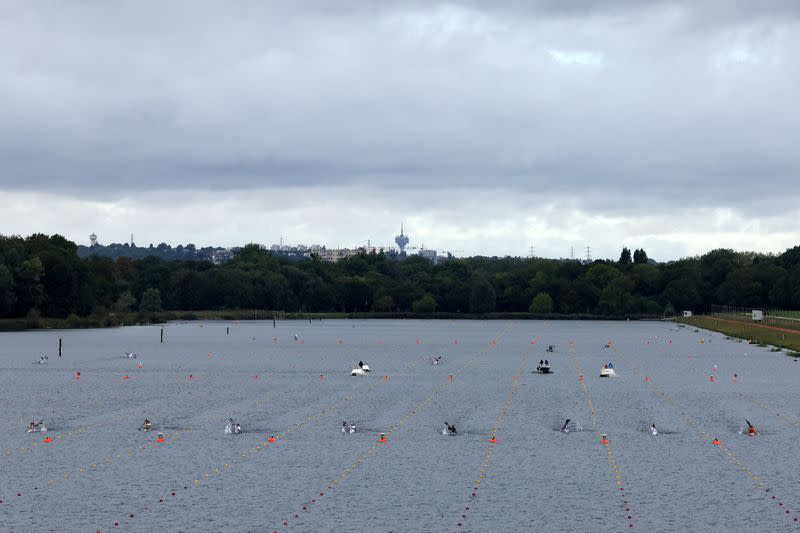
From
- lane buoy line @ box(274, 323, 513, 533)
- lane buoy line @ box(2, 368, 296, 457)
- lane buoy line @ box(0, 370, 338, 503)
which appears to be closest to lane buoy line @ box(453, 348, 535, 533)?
lane buoy line @ box(274, 323, 513, 533)

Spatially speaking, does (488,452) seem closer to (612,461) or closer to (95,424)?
(612,461)

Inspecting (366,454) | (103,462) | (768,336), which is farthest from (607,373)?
(768,336)

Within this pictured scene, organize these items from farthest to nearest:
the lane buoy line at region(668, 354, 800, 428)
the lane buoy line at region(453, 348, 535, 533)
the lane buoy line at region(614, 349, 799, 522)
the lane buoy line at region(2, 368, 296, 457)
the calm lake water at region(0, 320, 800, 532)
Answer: the lane buoy line at region(668, 354, 800, 428), the lane buoy line at region(2, 368, 296, 457), the lane buoy line at region(614, 349, 799, 522), the lane buoy line at region(453, 348, 535, 533), the calm lake water at region(0, 320, 800, 532)

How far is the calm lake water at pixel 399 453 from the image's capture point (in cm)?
3891

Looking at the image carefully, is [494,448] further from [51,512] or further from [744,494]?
[51,512]

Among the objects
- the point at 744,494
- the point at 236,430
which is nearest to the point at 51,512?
the point at 236,430

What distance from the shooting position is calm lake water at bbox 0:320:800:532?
38.9 meters

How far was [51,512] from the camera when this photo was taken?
3903cm

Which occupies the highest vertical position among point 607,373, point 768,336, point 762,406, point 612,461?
point 768,336

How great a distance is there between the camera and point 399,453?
168 feet

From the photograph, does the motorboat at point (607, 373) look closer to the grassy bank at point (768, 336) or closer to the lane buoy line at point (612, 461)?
the lane buoy line at point (612, 461)

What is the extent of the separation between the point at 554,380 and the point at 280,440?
142ft

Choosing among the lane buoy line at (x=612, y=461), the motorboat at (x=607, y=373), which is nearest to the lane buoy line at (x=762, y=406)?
the motorboat at (x=607, y=373)

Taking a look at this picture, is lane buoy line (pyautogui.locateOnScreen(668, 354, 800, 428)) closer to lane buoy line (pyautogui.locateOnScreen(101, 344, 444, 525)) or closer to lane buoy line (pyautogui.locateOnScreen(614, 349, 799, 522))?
lane buoy line (pyautogui.locateOnScreen(614, 349, 799, 522))
